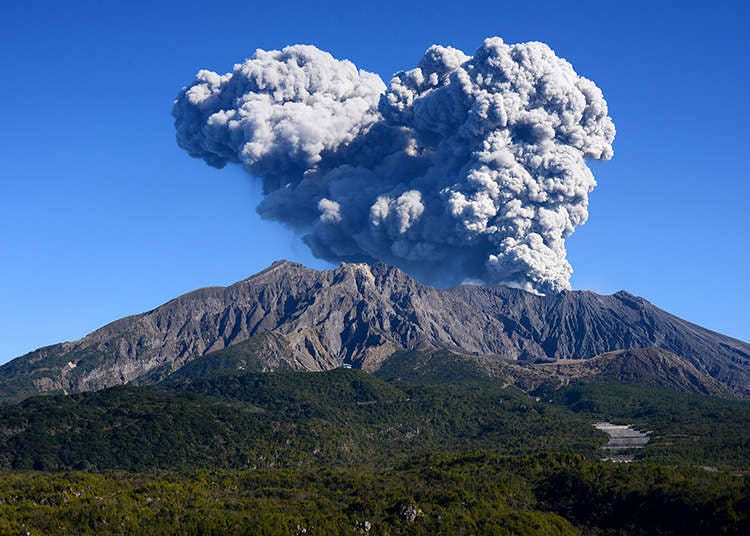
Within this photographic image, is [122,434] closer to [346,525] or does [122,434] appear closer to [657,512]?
[346,525]

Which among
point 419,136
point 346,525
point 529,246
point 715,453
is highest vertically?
point 419,136

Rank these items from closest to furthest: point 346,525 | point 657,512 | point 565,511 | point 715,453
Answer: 1. point 346,525
2. point 657,512
3. point 565,511
4. point 715,453

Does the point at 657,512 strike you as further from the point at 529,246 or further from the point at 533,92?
the point at 533,92

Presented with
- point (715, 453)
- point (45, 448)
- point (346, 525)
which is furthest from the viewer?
point (45, 448)

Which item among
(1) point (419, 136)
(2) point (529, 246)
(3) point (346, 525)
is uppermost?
(1) point (419, 136)

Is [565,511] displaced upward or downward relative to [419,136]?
downward

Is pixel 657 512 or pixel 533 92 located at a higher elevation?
pixel 533 92

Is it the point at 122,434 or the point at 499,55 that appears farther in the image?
the point at 122,434

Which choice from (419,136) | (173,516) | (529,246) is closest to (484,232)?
(529,246)

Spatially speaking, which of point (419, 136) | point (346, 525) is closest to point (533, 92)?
point (419, 136)
